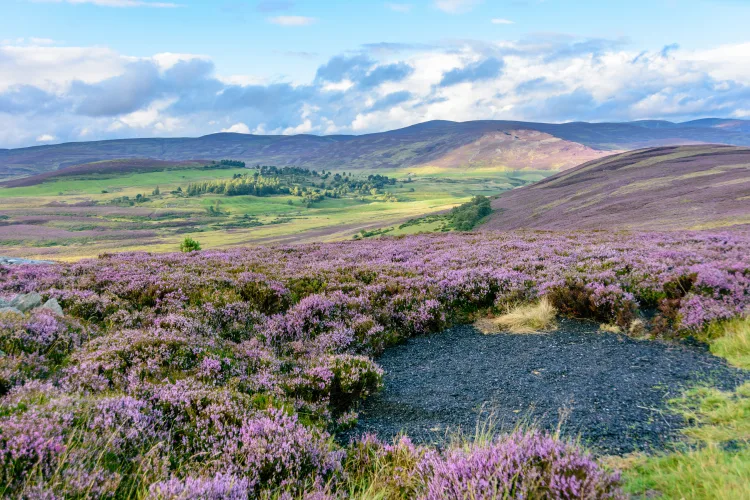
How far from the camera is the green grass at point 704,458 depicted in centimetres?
354

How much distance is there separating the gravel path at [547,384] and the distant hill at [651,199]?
24.8 metres

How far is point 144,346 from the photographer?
6.59 m

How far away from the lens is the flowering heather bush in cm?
334

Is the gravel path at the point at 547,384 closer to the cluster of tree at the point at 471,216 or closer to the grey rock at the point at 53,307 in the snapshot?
the grey rock at the point at 53,307

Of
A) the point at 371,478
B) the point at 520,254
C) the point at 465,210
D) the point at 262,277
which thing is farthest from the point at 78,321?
the point at 465,210

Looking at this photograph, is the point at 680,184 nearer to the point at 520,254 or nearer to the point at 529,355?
the point at 520,254

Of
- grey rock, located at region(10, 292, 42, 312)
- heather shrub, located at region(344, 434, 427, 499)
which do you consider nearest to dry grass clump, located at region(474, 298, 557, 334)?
heather shrub, located at region(344, 434, 427, 499)

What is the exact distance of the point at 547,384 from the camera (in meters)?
6.76

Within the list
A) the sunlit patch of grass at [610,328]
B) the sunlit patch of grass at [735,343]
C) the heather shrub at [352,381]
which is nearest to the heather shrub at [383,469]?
the heather shrub at [352,381]

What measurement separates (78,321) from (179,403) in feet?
17.1

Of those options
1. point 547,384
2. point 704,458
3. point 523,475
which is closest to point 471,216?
point 547,384

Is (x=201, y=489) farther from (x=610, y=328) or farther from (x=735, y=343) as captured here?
(x=735, y=343)

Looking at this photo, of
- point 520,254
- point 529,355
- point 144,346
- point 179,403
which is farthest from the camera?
point 520,254

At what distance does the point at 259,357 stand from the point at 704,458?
5.93m
